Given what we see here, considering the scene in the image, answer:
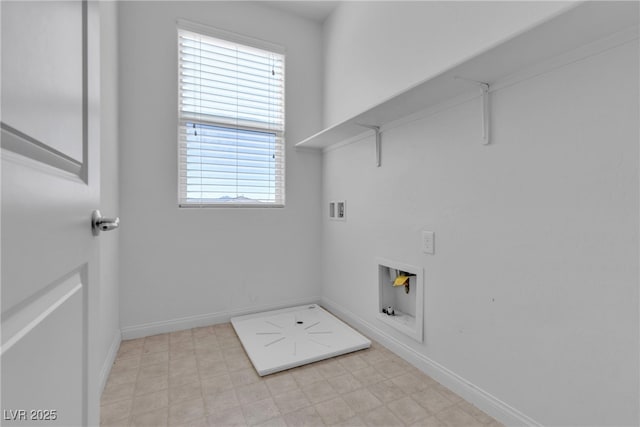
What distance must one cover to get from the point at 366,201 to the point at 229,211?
1184 millimetres

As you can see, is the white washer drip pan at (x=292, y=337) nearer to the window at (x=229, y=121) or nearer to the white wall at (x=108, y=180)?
the white wall at (x=108, y=180)

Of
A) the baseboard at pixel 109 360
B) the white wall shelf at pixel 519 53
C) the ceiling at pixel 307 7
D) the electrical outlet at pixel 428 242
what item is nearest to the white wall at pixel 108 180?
the baseboard at pixel 109 360

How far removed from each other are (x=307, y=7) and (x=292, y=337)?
9.47 ft

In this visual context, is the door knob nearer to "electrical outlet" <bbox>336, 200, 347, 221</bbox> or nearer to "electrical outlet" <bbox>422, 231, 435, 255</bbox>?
"electrical outlet" <bbox>422, 231, 435, 255</bbox>

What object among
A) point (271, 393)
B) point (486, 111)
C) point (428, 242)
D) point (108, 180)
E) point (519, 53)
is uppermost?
point (519, 53)

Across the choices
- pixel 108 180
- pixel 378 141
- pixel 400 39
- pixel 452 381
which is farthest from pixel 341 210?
pixel 108 180

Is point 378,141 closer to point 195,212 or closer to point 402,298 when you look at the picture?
point 402,298

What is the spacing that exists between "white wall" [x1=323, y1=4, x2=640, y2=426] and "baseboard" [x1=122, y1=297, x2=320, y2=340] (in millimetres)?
1333

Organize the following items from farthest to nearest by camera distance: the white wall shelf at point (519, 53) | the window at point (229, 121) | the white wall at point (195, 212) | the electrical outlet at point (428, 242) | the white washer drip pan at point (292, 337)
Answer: the window at point (229, 121) < the white wall at point (195, 212) < the white washer drip pan at point (292, 337) < the electrical outlet at point (428, 242) < the white wall shelf at point (519, 53)

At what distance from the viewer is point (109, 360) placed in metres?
1.80

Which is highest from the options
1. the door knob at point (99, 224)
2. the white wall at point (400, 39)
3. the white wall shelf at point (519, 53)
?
the white wall at point (400, 39)

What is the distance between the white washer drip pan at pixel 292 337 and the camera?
1883 mm

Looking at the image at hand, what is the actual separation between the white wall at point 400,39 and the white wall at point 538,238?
0.09 metres

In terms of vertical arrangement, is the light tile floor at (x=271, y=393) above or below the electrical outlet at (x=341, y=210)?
below
